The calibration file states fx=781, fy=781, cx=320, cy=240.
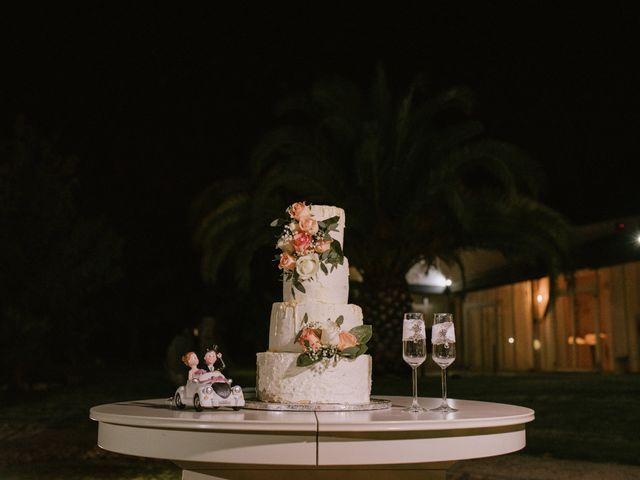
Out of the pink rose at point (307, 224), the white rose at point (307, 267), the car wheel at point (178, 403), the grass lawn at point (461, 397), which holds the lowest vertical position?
the grass lawn at point (461, 397)

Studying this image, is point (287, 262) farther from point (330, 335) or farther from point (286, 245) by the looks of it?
point (330, 335)

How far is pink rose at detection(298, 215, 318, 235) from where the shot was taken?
5.08 meters

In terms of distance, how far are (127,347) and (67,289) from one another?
18874 millimetres

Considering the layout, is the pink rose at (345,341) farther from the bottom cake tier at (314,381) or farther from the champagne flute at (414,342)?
the champagne flute at (414,342)

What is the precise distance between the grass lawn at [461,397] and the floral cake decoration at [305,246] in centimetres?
525

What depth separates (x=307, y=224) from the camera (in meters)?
5.09

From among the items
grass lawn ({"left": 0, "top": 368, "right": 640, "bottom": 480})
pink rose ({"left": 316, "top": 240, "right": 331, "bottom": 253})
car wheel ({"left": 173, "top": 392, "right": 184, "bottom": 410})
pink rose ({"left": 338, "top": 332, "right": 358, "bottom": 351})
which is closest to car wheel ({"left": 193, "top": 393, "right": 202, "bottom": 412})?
car wheel ({"left": 173, "top": 392, "right": 184, "bottom": 410})

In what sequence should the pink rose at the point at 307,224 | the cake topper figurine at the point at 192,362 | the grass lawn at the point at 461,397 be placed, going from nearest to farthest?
the cake topper figurine at the point at 192,362 → the pink rose at the point at 307,224 → the grass lawn at the point at 461,397

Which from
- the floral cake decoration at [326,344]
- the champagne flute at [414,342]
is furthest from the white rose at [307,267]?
the champagne flute at [414,342]

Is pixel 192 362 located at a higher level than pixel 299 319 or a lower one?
lower

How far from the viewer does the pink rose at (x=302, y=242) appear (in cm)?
510

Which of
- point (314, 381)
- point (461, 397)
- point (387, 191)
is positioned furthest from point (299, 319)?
point (387, 191)

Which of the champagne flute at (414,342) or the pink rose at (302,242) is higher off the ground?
the pink rose at (302,242)

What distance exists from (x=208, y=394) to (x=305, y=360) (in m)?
0.71
